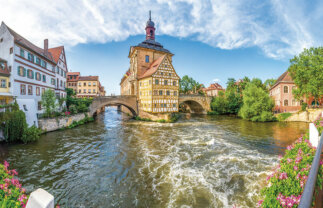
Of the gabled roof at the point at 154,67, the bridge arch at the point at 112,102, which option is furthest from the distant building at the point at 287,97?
the bridge arch at the point at 112,102

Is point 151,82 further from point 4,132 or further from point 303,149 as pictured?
point 303,149

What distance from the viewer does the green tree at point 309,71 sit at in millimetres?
22344

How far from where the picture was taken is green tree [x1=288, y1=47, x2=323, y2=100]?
880 inches

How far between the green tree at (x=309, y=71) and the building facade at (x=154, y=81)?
19801mm

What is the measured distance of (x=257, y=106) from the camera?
85.3 feet

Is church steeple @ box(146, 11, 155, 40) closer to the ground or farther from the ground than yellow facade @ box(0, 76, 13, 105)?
farther from the ground

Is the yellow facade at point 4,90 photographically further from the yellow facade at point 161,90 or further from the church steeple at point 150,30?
the church steeple at point 150,30

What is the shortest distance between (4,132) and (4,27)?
1148 centimetres

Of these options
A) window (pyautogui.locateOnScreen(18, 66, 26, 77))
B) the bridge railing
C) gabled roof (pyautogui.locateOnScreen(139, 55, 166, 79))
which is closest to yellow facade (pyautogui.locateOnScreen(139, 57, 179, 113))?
gabled roof (pyautogui.locateOnScreen(139, 55, 166, 79))

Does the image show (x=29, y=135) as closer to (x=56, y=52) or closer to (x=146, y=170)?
(x=146, y=170)

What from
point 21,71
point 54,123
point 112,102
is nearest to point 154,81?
point 112,102

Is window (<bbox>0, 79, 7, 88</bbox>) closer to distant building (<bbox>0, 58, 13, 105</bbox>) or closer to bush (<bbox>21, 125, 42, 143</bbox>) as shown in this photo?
distant building (<bbox>0, 58, 13, 105</bbox>)

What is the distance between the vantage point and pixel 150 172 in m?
8.45

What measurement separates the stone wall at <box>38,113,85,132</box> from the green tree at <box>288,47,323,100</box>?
34827 millimetres
